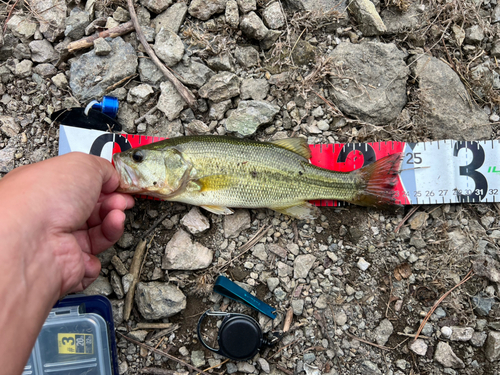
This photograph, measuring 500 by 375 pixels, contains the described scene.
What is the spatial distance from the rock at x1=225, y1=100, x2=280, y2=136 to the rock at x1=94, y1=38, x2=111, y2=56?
6.13 ft

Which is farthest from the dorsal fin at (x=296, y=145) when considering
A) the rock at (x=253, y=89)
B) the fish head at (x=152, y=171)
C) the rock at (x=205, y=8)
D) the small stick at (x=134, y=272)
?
the small stick at (x=134, y=272)

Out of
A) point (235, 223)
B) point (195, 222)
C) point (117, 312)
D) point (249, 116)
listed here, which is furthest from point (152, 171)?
point (117, 312)

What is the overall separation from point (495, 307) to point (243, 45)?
15.6 feet

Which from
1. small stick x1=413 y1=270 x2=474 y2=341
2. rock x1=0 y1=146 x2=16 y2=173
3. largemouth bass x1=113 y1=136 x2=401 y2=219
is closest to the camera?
largemouth bass x1=113 y1=136 x2=401 y2=219

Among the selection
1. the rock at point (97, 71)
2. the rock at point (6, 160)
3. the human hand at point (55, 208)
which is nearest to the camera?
the human hand at point (55, 208)

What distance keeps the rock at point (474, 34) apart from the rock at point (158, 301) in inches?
209

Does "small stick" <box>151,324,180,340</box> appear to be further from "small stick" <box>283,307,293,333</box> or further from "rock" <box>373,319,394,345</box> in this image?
"rock" <box>373,319,394,345</box>

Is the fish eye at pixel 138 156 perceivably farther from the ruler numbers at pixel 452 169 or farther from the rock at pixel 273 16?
the ruler numbers at pixel 452 169

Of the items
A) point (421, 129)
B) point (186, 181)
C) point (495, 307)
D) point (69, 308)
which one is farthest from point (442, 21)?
point (69, 308)

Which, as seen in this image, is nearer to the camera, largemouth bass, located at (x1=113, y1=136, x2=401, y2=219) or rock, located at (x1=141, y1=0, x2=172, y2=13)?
largemouth bass, located at (x1=113, y1=136, x2=401, y2=219)

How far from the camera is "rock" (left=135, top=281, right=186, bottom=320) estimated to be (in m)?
3.85

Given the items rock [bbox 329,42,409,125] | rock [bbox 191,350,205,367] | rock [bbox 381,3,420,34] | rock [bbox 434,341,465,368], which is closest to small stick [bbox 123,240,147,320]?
rock [bbox 191,350,205,367]

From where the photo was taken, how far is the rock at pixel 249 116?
13.9ft

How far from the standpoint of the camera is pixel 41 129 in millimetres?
4316
